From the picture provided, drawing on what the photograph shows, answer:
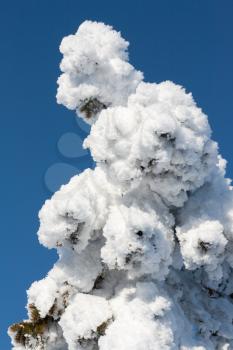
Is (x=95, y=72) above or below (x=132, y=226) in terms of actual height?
above

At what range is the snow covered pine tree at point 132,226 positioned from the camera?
8.74m

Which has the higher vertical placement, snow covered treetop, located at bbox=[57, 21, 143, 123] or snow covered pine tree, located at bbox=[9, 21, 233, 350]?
snow covered treetop, located at bbox=[57, 21, 143, 123]

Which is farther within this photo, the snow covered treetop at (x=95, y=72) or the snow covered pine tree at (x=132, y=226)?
the snow covered treetop at (x=95, y=72)

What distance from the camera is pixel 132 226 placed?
852 centimetres

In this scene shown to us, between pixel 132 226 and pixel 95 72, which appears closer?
pixel 132 226

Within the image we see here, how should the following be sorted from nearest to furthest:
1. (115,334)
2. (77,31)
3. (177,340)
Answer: (115,334) < (177,340) < (77,31)

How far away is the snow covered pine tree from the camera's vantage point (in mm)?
8742

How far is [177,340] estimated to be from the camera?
9070 millimetres

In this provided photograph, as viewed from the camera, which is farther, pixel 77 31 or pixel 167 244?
pixel 77 31

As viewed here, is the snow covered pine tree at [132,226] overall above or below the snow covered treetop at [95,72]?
below

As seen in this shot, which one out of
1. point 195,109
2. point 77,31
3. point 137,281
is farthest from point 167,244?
point 77,31

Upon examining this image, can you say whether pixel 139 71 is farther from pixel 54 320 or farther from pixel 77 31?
pixel 54 320

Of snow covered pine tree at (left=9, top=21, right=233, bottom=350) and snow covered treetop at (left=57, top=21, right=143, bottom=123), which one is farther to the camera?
snow covered treetop at (left=57, top=21, right=143, bottom=123)

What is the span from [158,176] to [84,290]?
2.20 m
